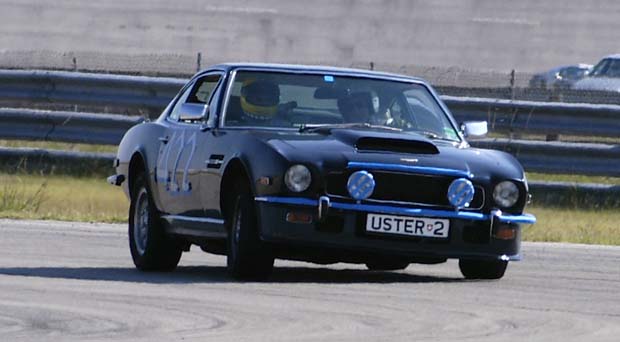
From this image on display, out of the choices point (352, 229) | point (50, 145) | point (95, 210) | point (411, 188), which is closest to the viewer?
point (352, 229)

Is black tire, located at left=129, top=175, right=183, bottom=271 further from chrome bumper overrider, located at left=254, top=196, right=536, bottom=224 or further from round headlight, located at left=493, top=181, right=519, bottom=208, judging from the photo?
round headlight, located at left=493, top=181, right=519, bottom=208

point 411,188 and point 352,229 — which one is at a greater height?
point 411,188

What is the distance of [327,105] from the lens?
10.4 m

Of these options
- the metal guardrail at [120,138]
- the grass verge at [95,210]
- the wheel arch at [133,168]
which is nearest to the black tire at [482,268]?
the wheel arch at [133,168]

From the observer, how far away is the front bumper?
9.35 meters

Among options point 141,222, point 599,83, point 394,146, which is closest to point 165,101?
point 141,222

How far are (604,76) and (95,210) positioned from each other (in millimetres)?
16993

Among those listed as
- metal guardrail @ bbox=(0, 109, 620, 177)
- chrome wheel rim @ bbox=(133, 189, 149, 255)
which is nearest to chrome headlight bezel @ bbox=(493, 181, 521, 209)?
chrome wheel rim @ bbox=(133, 189, 149, 255)

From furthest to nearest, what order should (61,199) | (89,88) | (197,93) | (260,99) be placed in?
(89,88) → (61,199) → (197,93) → (260,99)

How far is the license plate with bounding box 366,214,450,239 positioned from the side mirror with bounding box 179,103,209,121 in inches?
56.7

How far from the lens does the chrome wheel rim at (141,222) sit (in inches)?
429

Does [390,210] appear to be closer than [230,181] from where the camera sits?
Yes

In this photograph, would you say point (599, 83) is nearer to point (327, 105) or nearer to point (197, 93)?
point (197, 93)

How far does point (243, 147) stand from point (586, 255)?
376 cm
